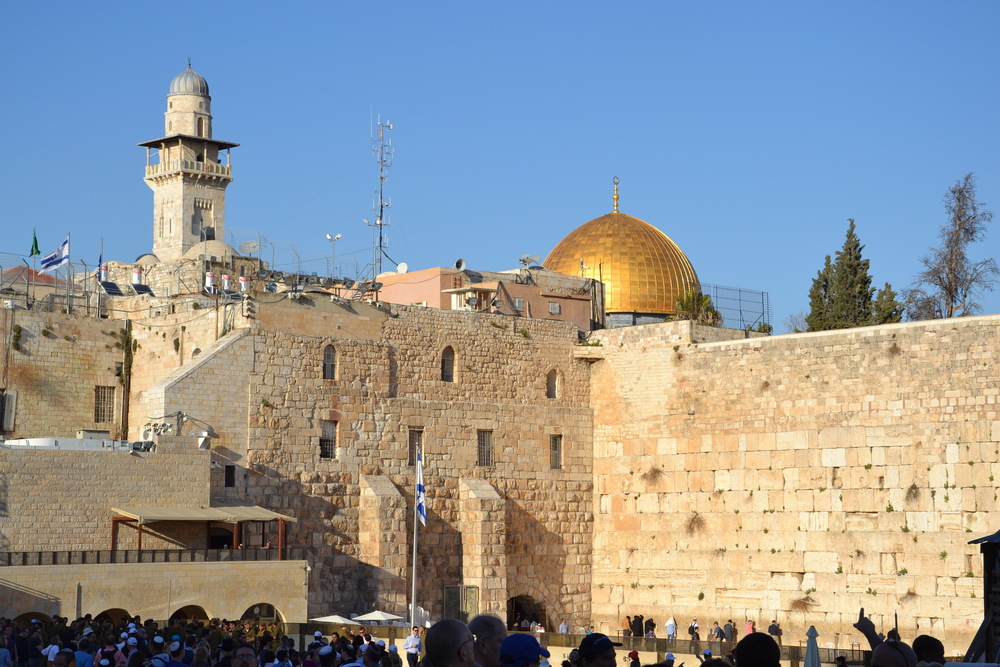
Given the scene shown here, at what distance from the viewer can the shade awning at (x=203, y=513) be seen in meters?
25.3

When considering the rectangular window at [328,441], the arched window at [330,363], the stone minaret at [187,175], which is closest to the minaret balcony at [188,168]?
the stone minaret at [187,175]

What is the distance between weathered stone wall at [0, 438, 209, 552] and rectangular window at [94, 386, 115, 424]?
13.6 ft

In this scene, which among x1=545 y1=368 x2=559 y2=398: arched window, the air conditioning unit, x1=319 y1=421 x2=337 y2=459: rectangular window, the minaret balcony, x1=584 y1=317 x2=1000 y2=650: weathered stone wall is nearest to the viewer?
the air conditioning unit

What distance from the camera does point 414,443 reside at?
3095cm

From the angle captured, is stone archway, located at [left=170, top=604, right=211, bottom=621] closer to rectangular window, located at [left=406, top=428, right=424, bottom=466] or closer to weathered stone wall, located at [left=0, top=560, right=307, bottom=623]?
weathered stone wall, located at [left=0, top=560, right=307, bottom=623]

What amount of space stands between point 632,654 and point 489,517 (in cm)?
1006

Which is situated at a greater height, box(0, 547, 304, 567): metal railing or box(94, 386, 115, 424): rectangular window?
box(94, 386, 115, 424): rectangular window

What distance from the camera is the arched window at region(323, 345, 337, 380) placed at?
29828mm

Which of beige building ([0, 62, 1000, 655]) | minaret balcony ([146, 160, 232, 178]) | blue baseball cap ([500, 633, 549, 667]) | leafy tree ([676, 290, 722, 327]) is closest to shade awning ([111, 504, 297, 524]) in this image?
beige building ([0, 62, 1000, 655])

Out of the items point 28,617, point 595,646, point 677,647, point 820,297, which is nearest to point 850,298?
point 820,297

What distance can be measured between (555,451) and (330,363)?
233 inches

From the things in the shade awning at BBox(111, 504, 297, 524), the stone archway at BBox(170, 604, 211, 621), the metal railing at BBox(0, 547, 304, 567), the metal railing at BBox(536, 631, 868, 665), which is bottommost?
the metal railing at BBox(536, 631, 868, 665)

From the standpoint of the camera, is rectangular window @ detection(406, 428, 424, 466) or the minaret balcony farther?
the minaret balcony

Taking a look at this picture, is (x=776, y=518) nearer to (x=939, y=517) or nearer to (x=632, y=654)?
(x=939, y=517)
